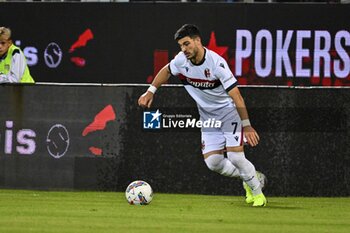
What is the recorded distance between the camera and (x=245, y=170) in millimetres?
11438

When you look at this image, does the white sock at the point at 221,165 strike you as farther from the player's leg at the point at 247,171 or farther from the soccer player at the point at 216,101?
the player's leg at the point at 247,171

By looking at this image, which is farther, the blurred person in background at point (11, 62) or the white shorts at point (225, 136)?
the blurred person in background at point (11, 62)

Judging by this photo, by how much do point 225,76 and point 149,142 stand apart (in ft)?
7.53

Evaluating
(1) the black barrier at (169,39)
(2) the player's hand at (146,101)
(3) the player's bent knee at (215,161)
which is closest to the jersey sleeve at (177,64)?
(2) the player's hand at (146,101)

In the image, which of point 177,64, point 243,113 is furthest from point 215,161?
point 177,64

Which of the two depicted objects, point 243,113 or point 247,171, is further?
point 247,171

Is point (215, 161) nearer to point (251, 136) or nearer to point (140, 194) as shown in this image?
point (251, 136)

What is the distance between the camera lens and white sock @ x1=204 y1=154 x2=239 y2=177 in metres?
11.7

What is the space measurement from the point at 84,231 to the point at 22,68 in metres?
5.95

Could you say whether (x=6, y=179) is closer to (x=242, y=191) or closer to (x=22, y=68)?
(x=22, y=68)

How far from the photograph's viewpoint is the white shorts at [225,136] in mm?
11602

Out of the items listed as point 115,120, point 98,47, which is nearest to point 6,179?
point 115,120

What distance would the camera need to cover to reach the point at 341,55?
15977 mm

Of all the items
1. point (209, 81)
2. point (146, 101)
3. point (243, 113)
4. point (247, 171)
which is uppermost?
point (209, 81)
